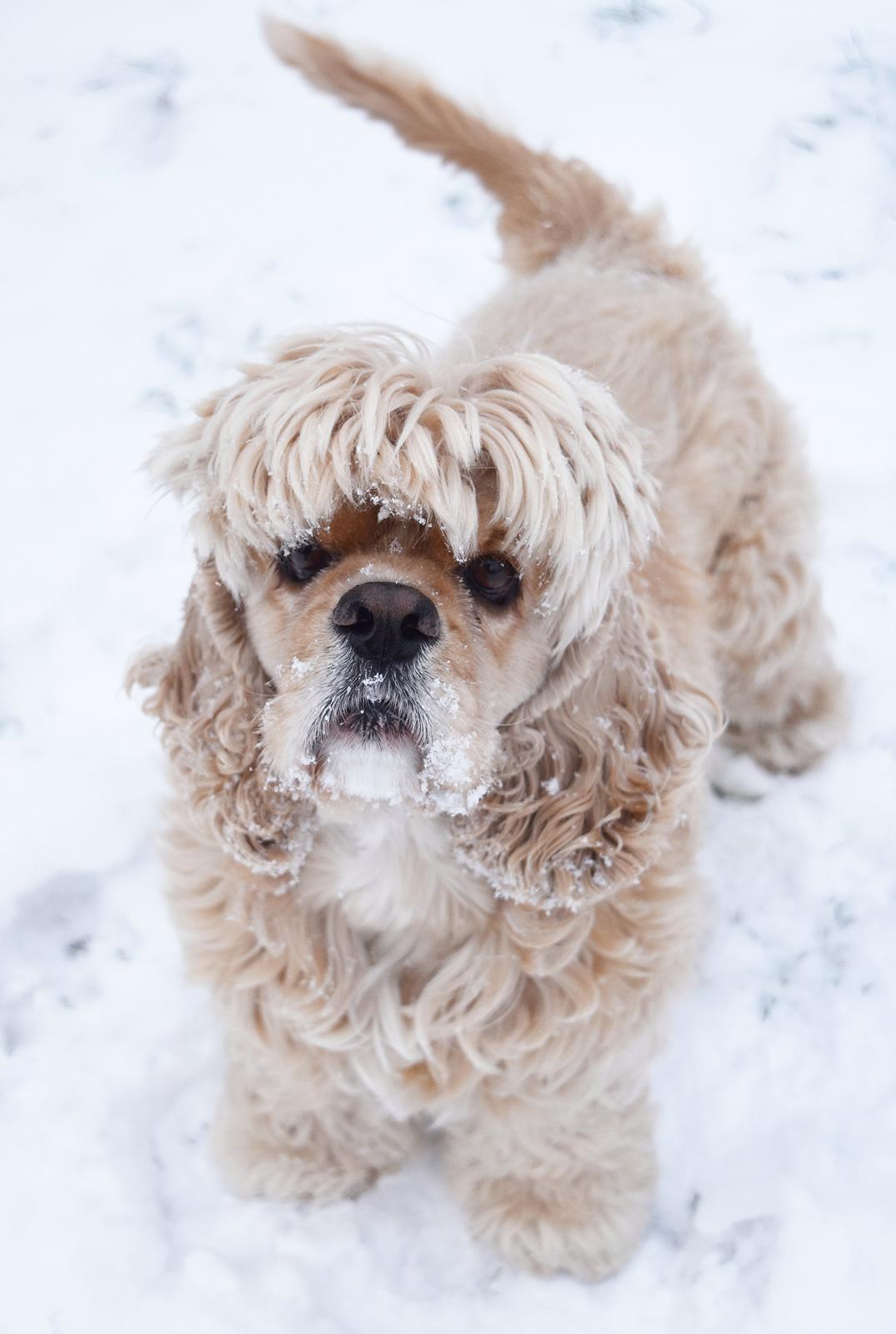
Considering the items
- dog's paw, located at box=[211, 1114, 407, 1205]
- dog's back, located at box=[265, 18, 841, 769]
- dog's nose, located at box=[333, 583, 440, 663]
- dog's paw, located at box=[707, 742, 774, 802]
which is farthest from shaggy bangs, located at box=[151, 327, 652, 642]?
dog's paw, located at box=[707, 742, 774, 802]

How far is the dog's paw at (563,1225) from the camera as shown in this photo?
2574mm

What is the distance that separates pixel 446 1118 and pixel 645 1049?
0.45 metres

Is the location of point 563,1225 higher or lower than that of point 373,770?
lower

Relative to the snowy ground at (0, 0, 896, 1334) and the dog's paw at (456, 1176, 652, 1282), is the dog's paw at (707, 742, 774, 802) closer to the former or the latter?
the snowy ground at (0, 0, 896, 1334)

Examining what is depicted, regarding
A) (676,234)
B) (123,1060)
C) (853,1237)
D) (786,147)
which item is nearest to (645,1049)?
(853,1237)

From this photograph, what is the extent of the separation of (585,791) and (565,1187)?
1.01m

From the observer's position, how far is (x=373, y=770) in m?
1.89

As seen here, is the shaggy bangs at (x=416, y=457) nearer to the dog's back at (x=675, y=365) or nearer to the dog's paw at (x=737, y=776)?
the dog's back at (x=675, y=365)

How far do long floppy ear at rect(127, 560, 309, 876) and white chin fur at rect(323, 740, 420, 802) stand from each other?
284 mm

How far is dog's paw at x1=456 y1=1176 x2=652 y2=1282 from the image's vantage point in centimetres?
257

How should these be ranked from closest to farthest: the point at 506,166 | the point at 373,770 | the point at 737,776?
the point at 373,770 < the point at 506,166 < the point at 737,776

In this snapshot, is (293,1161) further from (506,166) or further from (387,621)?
(506,166)

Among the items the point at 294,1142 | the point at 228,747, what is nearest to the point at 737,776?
the point at 294,1142

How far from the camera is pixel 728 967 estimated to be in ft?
10.1
